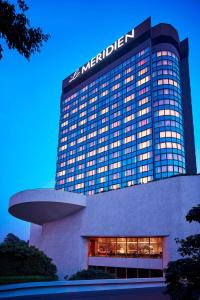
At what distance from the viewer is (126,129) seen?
353 feet

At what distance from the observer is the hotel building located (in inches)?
1348

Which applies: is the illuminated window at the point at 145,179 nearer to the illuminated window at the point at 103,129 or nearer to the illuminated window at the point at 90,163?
the illuminated window at the point at 90,163

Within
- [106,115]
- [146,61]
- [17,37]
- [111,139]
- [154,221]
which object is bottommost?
[154,221]

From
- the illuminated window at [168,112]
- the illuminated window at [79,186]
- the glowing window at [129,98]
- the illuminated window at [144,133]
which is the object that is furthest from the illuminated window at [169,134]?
the illuminated window at [79,186]

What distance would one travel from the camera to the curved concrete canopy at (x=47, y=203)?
133 feet

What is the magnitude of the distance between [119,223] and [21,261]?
1496cm

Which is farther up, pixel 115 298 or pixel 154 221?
pixel 154 221

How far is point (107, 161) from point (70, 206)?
69888 mm

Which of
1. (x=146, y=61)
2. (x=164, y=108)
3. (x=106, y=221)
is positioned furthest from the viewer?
(x=146, y=61)

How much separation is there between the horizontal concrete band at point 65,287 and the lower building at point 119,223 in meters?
12.9

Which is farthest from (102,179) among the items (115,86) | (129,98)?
(115,86)

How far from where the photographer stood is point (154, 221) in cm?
3328

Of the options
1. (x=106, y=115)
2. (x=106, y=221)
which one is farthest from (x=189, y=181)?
(x=106, y=115)

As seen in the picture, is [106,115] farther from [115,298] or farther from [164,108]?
[115,298]
